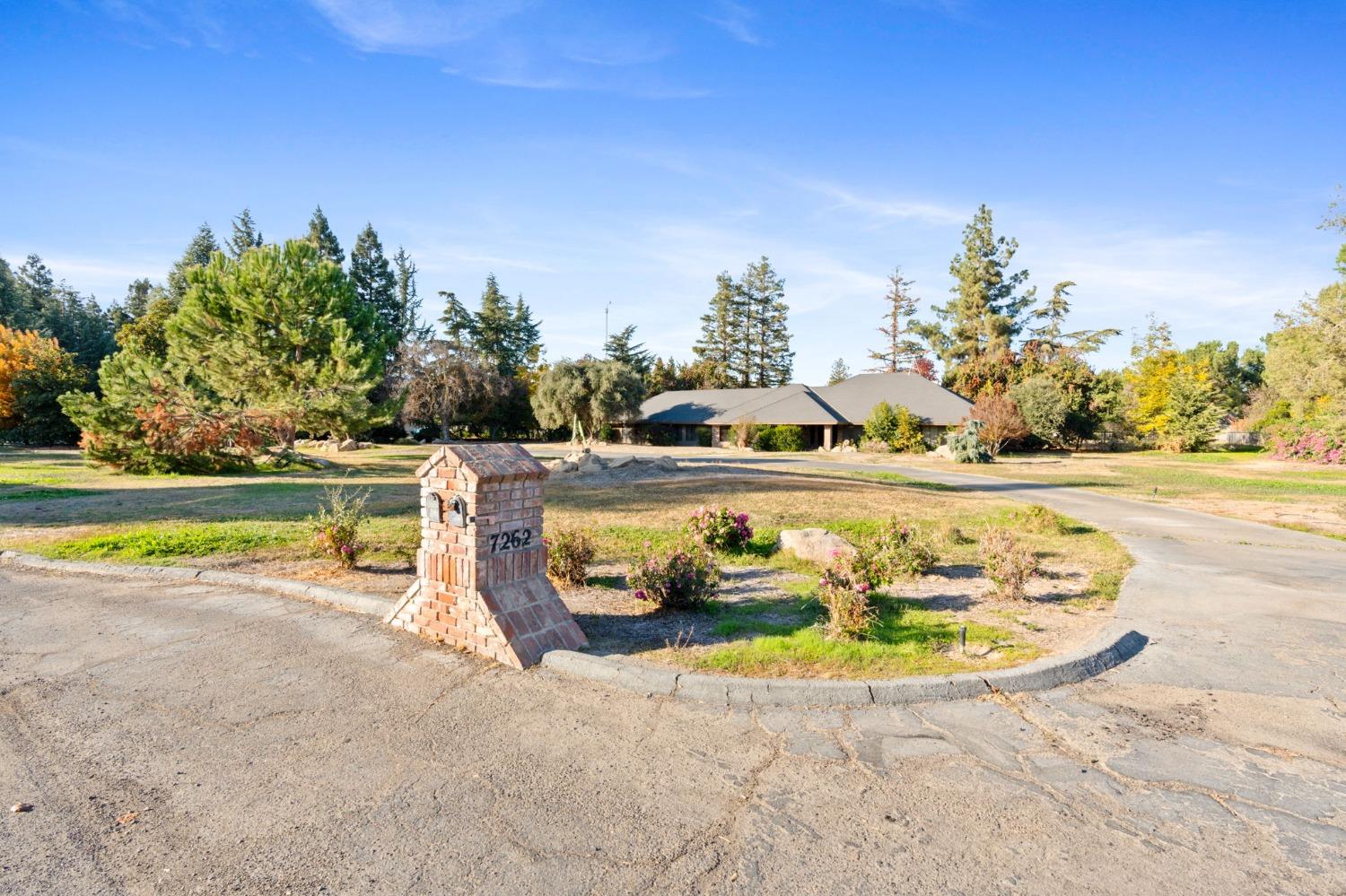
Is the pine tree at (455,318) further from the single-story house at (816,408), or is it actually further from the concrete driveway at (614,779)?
the concrete driveway at (614,779)

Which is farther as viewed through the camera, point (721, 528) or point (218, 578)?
point (721, 528)

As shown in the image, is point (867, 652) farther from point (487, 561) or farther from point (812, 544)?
point (812, 544)

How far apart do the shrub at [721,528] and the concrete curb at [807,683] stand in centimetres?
421

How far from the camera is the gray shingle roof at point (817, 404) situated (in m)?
42.5

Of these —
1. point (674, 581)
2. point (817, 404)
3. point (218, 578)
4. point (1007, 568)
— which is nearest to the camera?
point (674, 581)

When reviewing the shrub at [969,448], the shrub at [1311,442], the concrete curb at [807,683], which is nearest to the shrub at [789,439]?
the shrub at [969,448]

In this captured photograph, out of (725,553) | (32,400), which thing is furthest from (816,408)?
(32,400)

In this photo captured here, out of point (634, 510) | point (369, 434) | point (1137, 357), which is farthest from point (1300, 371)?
point (369, 434)

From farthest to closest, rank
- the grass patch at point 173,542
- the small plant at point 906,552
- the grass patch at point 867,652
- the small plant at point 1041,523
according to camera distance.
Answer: the small plant at point 1041,523 < the grass patch at point 173,542 < the small plant at point 906,552 < the grass patch at point 867,652

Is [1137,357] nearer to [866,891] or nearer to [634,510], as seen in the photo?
[634,510]

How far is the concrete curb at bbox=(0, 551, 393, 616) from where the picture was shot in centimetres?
614

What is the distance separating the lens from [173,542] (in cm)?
907

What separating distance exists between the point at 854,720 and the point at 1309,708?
302cm

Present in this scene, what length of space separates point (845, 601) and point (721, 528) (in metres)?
3.87
